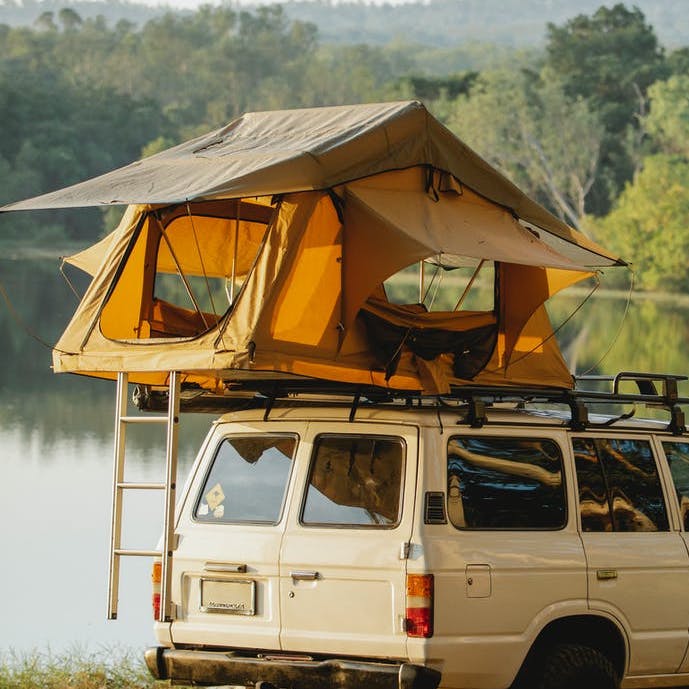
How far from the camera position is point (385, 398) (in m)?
7.19

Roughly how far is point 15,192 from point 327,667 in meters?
63.7

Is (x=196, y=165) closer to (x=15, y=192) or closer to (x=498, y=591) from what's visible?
(x=498, y=591)

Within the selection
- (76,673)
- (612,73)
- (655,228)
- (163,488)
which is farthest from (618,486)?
(612,73)

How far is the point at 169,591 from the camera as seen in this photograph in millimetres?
6941

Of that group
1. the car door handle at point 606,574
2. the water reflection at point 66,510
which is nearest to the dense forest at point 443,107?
the water reflection at point 66,510

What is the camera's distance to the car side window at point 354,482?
21.9 feet

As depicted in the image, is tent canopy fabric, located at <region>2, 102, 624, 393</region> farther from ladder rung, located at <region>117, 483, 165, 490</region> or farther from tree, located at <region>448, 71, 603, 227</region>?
tree, located at <region>448, 71, 603, 227</region>

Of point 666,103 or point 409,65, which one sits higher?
point 409,65

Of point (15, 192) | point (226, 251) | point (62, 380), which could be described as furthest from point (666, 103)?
point (226, 251)

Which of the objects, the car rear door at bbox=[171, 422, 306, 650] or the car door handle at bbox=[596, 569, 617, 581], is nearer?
the car rear door at bbox=[171, 422, 306, 650]

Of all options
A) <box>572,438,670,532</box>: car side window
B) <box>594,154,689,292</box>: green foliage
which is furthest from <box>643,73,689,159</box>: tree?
<box>572,438,670,532</box>: car side window

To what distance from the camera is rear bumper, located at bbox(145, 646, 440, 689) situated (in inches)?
252

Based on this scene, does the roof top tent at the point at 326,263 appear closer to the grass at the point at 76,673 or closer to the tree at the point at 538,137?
the grass at the point at 76,673

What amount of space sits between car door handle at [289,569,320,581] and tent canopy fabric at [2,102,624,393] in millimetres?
901
